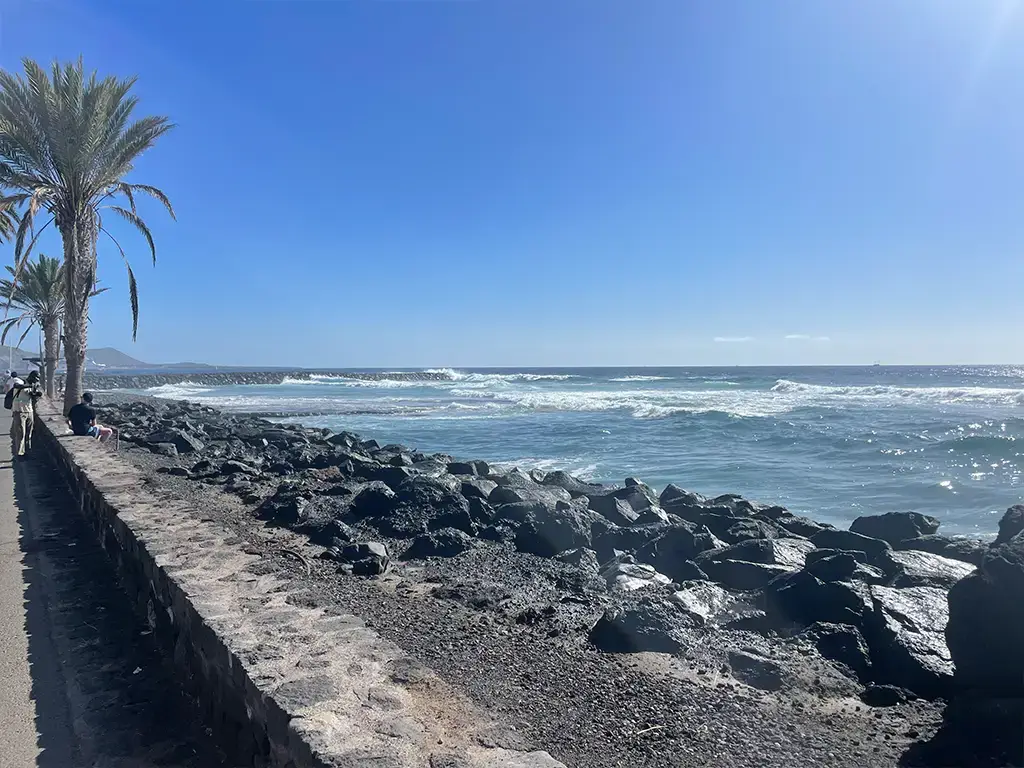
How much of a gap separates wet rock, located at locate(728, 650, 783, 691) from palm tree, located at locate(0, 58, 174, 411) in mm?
14624

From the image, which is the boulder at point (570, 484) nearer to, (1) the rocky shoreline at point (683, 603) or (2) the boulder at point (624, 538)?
(1) the rocky shoreline at point (683, 603)

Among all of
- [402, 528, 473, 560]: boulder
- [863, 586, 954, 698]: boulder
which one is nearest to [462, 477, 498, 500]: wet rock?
[402, 528, 473, 560]: boulder

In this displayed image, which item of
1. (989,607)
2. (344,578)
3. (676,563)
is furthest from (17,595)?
(989,607)

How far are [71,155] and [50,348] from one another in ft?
54.4

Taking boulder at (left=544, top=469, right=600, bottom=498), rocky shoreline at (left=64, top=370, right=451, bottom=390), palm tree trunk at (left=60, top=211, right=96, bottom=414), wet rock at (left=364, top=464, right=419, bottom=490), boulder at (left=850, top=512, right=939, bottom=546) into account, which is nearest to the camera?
boulder at (left=850, top=512, right=939, bottom=546)

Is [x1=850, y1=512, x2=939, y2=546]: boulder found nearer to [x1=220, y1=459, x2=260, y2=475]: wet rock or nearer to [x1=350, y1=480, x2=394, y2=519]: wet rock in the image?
[x1=350, y1=480, x2=394, y2=519]: wet rock

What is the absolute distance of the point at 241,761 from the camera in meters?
2.91

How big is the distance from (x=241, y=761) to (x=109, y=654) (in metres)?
1.81

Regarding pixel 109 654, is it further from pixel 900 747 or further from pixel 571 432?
pixel 571 432

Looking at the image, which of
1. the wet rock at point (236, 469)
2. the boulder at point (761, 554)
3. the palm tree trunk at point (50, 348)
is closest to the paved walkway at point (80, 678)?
the wet rock at point (236, 469)

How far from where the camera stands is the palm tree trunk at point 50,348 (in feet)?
84.6

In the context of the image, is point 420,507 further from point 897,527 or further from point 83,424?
point 83,424

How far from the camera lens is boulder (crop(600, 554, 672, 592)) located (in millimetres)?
5492

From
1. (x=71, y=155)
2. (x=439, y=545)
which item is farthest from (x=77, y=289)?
(x=439, y=545)
